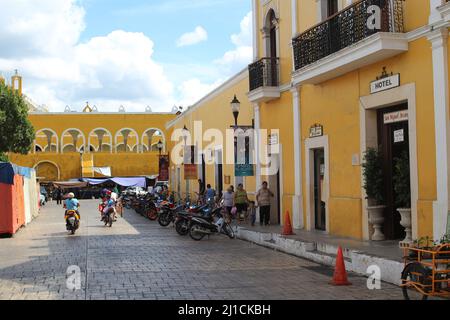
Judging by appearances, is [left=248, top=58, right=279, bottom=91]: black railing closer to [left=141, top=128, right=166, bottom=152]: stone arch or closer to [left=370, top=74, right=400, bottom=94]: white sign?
[left=370, top=74, right=400, bottom=94]: white sign

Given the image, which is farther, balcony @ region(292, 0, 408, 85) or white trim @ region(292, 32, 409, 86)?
balcony @ region(292, 0, 408, 85)

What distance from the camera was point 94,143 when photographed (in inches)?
2426

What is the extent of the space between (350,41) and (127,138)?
165 feet

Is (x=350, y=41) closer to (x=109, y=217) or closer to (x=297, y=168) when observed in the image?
(x=297, y=168)

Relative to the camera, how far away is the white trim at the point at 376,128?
11586 mm

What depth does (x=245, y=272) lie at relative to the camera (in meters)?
11.3

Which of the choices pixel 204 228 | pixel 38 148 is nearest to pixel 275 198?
pixel 204 228

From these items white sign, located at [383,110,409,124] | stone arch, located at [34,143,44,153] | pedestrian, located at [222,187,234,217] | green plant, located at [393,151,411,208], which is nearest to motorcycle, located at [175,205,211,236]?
pedestrian, located at [222,187,234,217]

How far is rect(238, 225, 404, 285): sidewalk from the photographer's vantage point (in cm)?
1012

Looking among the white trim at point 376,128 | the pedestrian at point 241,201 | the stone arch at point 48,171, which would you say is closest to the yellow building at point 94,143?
the stone arch at point 48,171

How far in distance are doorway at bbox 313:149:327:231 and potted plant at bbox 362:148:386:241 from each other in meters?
3.02
